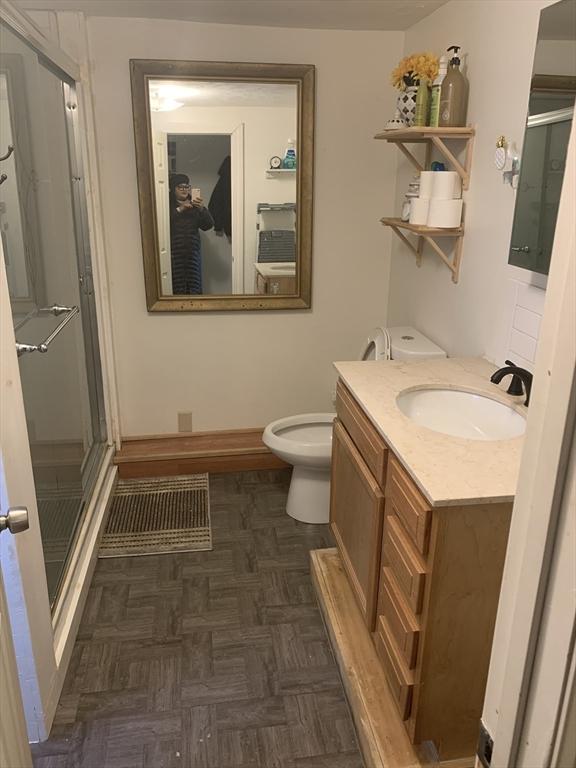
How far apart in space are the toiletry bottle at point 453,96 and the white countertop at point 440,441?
84 cm

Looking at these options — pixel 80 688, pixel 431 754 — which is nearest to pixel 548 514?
pixel 431 754

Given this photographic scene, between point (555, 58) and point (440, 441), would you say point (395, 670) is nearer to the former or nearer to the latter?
point (440, 441)

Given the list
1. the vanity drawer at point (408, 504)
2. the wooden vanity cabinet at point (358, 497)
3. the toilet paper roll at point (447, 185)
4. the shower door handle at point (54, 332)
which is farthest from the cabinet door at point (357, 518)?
the shower door handle at point (54, 332)

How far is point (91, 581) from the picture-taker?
2320 mm

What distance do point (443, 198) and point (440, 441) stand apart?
1.06 m

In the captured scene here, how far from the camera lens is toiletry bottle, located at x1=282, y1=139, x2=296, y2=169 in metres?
2.84

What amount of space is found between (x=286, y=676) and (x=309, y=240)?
1.95 m

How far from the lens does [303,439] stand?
110 inches

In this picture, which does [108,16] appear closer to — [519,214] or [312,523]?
[519,214]

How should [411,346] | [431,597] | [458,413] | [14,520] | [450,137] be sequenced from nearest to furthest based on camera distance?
[14,520] → [431,597] → [458,413] → [450,137] → [411,346]

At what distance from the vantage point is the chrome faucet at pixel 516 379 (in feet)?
5.54

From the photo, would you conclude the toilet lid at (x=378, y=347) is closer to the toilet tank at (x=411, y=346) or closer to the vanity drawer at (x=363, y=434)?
the toilet tank at (x=411, y=346)

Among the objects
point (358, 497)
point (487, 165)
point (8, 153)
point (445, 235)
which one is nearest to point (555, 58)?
point (487, 165)

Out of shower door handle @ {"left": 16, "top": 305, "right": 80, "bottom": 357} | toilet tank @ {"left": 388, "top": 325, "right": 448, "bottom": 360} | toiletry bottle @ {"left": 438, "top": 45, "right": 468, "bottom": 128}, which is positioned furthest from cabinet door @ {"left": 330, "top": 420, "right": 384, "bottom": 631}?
toiletry bottle @ {"left": 438, "top": 45, "right": 468, "bottom": 128}
